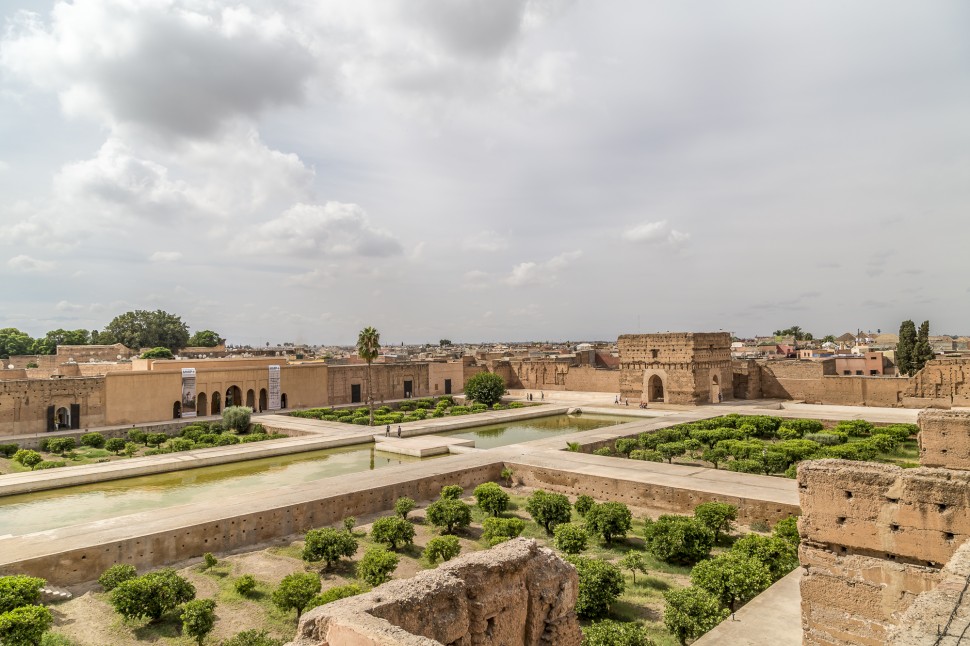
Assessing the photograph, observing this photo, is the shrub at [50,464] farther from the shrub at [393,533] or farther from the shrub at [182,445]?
the shrub at [393,533]

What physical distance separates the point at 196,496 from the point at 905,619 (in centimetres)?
1557

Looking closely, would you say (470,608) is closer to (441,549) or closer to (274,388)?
(441,549)

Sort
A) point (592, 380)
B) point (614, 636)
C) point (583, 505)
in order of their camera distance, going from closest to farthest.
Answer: point (614, 636) < point (583, 505) < point (592, 380)

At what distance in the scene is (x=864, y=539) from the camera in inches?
265

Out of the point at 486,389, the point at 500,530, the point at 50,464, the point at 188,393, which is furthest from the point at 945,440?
the point at 188,393

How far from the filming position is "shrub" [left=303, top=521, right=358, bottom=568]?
415 inches

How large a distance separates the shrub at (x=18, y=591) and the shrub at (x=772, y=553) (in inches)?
419

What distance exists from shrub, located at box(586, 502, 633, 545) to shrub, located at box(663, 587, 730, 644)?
370 cm

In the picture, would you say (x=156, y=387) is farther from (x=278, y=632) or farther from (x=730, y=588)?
(x=730, y=588)

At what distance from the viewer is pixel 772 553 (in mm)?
9633

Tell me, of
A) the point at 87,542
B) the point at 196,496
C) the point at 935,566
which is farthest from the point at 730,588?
the point at 196,496

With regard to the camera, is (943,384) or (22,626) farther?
(943,384)

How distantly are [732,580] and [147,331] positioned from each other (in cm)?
5891

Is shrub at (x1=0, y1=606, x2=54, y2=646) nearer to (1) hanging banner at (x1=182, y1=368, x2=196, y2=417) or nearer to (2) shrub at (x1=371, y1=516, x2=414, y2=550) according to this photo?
(2) shrub at (x1=371, y1=516, x2=414, y2=550)
